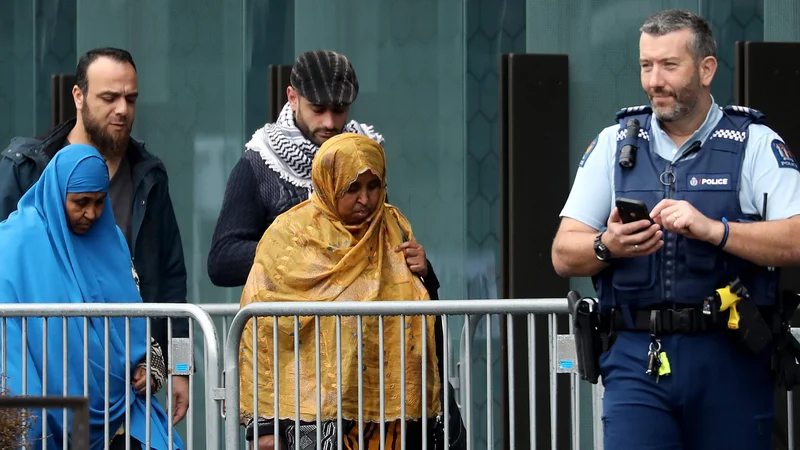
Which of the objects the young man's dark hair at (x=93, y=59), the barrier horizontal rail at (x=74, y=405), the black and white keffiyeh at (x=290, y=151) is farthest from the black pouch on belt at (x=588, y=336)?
the young man's dark hair at (x=93, y=59)

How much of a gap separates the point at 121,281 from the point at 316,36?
283 cm

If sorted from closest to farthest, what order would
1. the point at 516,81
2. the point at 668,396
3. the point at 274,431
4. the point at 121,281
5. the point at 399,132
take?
the point at 668,396 → the point at 274,431 → the point at 121,281 → the point at 516,81 → the point at 399,132

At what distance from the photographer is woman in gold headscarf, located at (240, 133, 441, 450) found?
225 inches

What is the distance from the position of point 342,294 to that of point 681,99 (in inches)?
65.2

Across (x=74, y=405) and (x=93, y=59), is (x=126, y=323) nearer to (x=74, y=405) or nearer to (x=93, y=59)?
(x=93, y=59)

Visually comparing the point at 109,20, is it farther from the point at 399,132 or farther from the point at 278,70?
the point at 399,132

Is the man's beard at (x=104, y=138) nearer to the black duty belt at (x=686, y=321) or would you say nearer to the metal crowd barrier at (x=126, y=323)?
the metal crowd barrier at (x=126, y=323)

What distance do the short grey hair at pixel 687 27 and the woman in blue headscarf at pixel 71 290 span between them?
7.50ft

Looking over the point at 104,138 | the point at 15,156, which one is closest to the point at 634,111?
the point at 104,138

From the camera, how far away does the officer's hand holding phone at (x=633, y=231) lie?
4500mm

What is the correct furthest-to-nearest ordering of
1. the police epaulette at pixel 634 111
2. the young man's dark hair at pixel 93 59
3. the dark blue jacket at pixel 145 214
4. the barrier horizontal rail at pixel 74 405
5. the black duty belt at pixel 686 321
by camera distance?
the young man's dark hair at pixel 93 59 < the dark blue jacket at pixel 145 214 < the police epaulette at pixel 634 111 < the black duty belt at pixel 686 321 < the barrier horizontal rail at pixel 74 405

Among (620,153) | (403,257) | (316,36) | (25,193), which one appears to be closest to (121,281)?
(25,193)

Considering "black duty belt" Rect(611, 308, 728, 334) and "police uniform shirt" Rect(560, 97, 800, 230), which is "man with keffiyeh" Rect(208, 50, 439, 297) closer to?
"police uniform shirt" Rect(560, 97, 800, 230)

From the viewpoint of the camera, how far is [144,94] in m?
8.85
